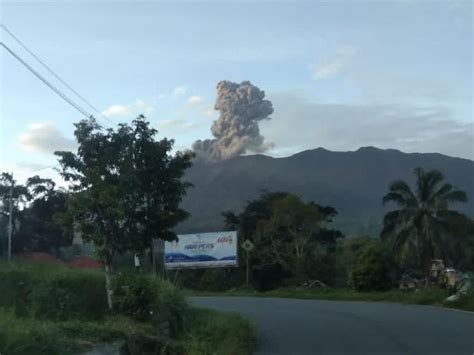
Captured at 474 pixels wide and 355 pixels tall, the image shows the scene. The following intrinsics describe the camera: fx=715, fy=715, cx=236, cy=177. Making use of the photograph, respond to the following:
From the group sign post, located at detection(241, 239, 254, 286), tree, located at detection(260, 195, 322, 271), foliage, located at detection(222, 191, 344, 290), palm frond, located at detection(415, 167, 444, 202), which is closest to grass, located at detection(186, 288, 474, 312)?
foliage, located at detection(222, 191, 344, 290)

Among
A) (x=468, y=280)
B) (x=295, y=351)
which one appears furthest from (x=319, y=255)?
A: (x=295, y=351)

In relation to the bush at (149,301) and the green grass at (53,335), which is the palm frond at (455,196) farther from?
the green grass at (53,335)

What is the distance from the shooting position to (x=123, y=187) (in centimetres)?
1747

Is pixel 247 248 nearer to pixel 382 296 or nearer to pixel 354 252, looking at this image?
pixel 354 252

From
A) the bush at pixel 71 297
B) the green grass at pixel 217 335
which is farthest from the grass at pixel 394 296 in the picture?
the green grass at pixel 217 335

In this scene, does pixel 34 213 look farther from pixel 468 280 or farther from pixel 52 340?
pixel 52 340

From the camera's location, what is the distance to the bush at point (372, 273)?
47.9 metres

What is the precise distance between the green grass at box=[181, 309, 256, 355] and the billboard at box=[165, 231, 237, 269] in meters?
38.6

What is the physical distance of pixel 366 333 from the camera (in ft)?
62.3

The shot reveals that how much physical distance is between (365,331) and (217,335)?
18.0 feet

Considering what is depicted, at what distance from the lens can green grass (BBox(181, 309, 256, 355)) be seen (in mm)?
13726

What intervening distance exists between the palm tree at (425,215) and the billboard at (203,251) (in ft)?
49.7

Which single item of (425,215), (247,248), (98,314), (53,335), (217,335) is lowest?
(217,335)

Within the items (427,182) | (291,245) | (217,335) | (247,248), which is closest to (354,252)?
(291,245)
